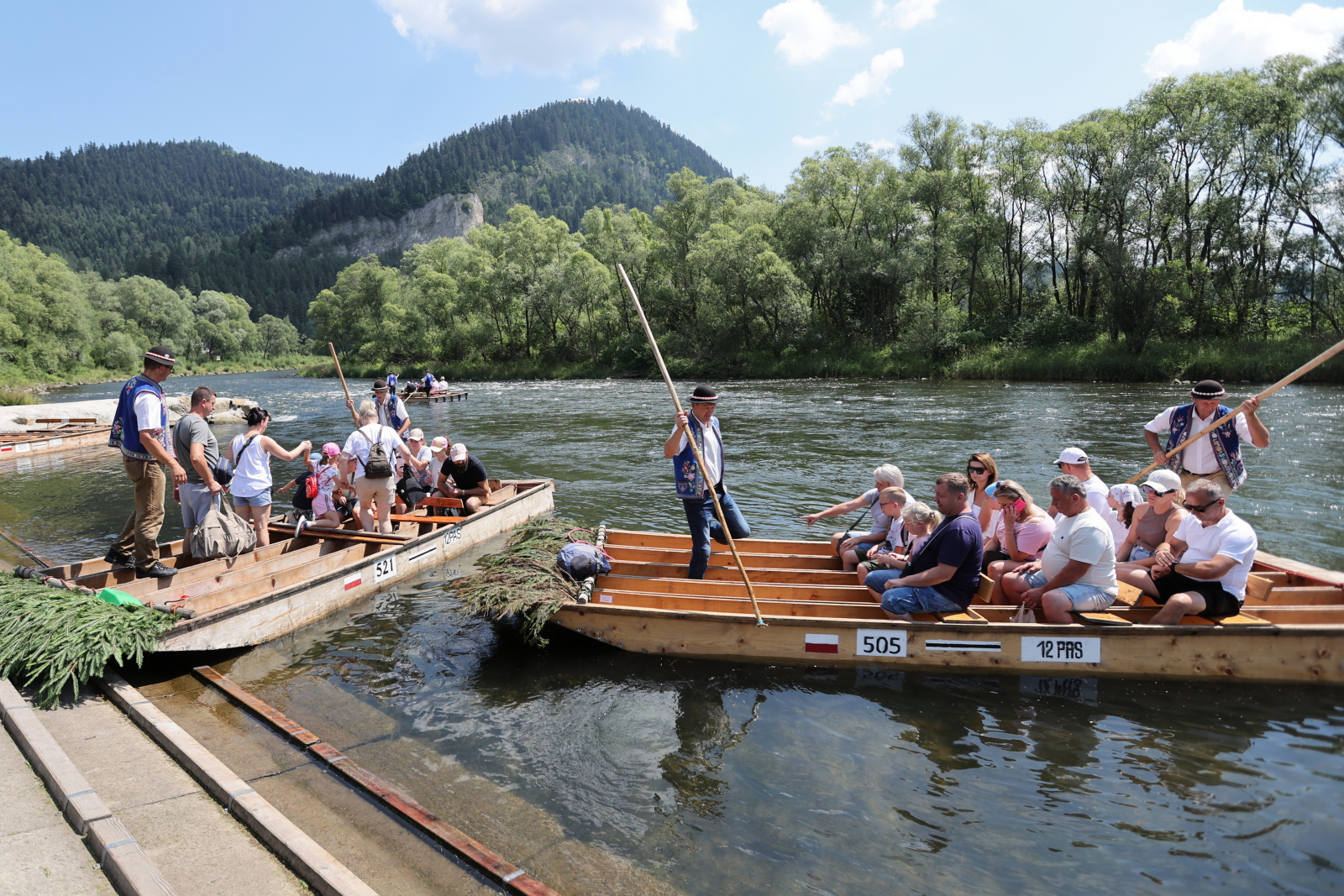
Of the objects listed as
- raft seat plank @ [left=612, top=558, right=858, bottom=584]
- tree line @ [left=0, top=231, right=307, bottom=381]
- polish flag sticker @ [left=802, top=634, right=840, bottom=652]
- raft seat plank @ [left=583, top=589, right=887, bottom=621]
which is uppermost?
tree line @ [left=0, top=231, right=307, bottom=381]

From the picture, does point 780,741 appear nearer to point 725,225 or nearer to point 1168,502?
point 1168,502

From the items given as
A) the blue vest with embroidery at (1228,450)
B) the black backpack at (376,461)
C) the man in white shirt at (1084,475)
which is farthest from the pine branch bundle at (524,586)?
the blue vest with embroidery at (1228,450)

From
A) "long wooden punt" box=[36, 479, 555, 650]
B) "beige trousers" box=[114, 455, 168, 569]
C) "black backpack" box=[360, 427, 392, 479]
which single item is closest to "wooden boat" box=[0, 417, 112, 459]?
"long wooden punt" box=[36, 479, 555, 650]

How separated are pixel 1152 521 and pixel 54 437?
3023cm

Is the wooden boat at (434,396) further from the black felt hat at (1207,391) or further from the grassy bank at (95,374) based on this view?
the black felt hat at (1207,391)

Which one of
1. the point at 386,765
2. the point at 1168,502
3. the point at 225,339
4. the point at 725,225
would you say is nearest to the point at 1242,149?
the point at 725,225

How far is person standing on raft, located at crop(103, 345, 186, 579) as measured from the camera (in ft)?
24.1

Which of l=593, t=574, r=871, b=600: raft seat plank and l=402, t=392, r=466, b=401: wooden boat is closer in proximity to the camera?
l=593, t=574, r=871, b=600: raft seat plank

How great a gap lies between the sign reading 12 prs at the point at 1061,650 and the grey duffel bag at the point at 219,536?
834 centimetres

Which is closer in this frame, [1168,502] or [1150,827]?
[1150,827]

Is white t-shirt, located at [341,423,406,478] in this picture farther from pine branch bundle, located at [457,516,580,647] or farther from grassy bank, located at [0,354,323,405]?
grassy bank, located at [0,354,323,405]

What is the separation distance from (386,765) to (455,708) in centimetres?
99

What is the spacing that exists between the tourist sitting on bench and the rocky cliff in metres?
184

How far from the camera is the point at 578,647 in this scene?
784 centimetres
